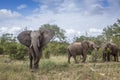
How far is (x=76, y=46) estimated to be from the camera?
2031 cm

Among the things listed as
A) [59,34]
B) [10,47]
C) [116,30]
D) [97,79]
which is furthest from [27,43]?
[59,34]

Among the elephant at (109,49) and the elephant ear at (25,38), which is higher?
the elephant ear at (25,38)

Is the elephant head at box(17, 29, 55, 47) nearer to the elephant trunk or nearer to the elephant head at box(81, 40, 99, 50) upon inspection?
the elephant trunk

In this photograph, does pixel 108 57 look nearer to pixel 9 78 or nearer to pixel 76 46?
pixel 76 46

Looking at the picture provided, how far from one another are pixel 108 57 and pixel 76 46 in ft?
7.90

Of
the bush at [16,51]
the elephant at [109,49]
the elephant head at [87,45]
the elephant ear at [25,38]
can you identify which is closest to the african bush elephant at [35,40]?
the elephant ear at [25,38]

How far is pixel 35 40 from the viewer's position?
14.4 meters

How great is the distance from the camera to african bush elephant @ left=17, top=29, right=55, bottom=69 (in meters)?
14.3

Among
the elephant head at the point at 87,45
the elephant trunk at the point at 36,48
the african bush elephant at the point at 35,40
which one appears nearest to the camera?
the elephant trunk at the point at 36,48

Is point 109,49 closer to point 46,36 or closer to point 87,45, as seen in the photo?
point 87,45

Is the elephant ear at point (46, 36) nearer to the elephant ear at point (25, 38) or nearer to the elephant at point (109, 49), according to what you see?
the elephant ear at point (25, 38)

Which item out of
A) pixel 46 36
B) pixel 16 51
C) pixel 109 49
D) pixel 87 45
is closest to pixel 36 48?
pixel 46 36

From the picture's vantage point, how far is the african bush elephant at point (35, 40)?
46.9 feet

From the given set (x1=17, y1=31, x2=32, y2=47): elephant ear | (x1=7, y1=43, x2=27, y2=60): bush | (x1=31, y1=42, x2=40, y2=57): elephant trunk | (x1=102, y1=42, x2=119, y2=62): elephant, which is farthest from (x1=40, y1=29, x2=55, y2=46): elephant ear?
(x1=7, y1=43, x2=27, y2=60): bush
